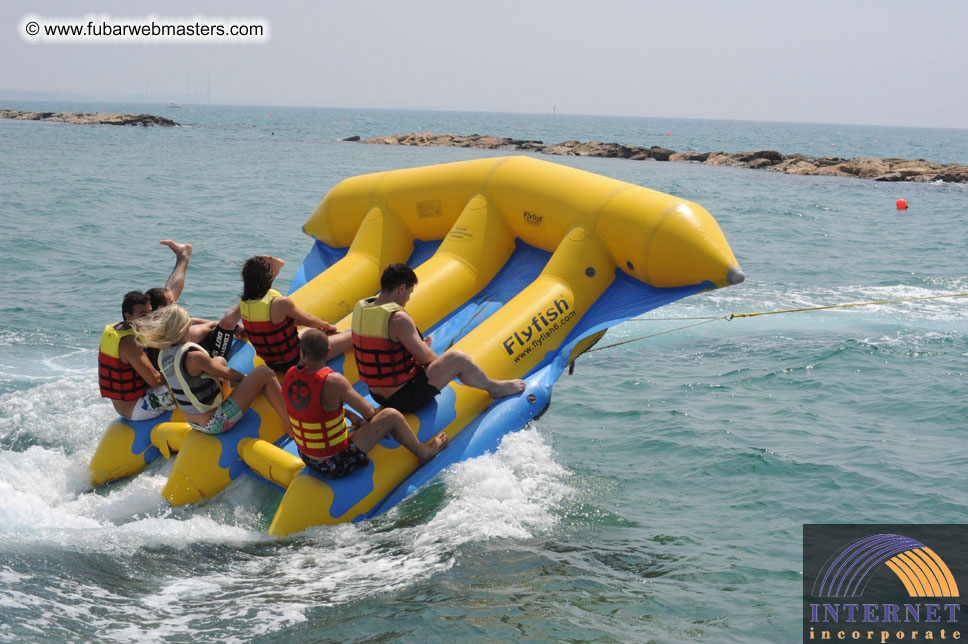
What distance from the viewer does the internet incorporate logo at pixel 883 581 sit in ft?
12.2

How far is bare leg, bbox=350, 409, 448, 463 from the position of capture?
4.25m

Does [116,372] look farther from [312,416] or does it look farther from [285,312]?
[312,416]

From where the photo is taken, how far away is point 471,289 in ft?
18.6

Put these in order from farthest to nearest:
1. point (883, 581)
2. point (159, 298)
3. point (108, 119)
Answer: point (108, 119), point (159, 298), point (883, 581)

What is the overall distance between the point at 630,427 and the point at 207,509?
316cm

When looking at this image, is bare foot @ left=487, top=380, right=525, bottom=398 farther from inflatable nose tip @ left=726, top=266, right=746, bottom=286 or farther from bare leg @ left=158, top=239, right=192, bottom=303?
bare leg @ left=158, top=239, right=192, bottom=303

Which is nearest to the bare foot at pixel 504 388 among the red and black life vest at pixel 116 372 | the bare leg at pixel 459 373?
the bare leg at pixel 459 373

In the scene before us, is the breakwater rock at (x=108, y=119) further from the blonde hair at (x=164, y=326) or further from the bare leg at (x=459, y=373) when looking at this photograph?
the bare leg at (x=459, y=373)

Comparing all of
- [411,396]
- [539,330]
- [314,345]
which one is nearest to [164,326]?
[314,345]

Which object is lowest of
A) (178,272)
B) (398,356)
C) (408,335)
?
(398,356)

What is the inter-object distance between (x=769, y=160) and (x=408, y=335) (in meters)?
32.9

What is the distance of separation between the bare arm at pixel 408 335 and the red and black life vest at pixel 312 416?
16.7 inches

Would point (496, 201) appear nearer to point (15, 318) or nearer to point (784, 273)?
point (15, 318)

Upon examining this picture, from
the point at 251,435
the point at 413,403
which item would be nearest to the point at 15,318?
the point at 251,435
